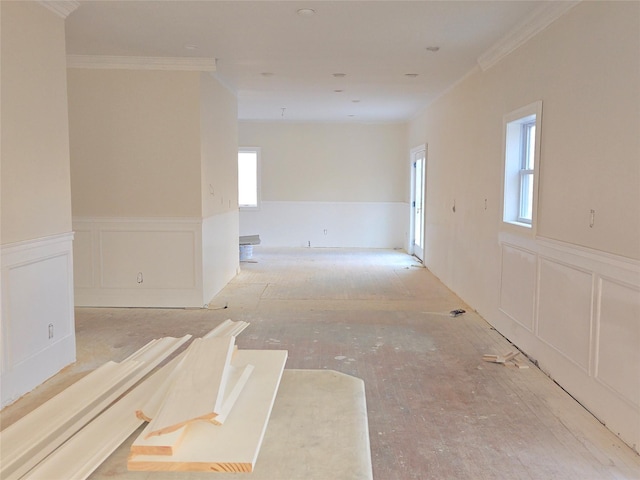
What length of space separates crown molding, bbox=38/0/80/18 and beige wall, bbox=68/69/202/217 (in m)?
1.72

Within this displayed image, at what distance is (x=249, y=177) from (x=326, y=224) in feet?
6.24

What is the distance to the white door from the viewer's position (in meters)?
8.70

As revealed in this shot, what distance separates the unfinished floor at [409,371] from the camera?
2449 millimetres

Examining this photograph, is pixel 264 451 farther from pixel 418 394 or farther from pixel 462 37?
pixel 462 37

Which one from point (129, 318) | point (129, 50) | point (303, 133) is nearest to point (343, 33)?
point (129, 50)

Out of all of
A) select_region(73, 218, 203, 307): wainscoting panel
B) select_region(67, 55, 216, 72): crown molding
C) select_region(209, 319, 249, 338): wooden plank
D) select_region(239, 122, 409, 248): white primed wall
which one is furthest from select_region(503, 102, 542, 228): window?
select_region(239, 122, 409, 248): white primed wall

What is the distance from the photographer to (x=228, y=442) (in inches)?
48.3

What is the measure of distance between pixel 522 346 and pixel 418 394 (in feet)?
4.17

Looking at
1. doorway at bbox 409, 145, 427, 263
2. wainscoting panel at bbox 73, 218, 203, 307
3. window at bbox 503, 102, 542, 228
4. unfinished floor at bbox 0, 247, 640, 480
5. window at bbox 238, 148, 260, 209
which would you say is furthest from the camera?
window at bbox 238, 148, 260, 209

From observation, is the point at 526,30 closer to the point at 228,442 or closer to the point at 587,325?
the point at 587,325

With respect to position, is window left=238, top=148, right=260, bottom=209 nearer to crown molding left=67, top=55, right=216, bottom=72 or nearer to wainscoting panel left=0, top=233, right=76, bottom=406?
crown molding left=67, top=55, right=216, bottom=72

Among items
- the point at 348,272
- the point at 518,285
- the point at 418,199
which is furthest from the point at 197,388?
the point at 418,199

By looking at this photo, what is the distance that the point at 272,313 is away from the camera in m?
5.26

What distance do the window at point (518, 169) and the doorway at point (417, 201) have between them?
3.93 meters
